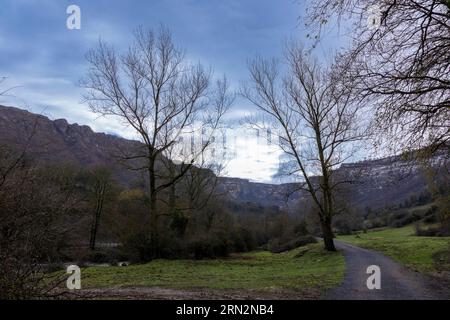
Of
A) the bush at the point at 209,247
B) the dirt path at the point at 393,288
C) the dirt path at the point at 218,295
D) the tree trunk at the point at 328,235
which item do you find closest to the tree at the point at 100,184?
the bush at the point at 209,247

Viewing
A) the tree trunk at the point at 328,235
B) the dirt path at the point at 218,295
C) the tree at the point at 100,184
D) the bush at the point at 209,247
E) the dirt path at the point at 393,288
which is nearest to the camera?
the dirt path at the point at 218,295

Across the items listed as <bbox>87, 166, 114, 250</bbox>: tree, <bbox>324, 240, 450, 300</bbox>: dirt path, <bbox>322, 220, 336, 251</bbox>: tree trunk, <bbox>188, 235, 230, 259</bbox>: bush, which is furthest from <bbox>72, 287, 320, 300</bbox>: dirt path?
<bbox>87, 166, 114, 250</bbox>: tree

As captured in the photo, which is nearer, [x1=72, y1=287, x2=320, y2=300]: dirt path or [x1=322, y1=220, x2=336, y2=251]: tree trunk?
[x1=72, y1=287, x2=320, y2=300]: dirt path

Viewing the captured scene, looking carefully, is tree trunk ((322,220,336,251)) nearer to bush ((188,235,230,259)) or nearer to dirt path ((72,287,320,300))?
bush ((188,235,230,259))

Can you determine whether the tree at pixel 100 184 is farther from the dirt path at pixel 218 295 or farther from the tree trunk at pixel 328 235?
the dirt path at pixel 218 295

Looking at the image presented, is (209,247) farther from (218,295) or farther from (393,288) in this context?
(218,295)

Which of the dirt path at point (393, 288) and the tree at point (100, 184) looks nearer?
the dirt path at point (393, 288)

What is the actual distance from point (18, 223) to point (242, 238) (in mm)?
43397

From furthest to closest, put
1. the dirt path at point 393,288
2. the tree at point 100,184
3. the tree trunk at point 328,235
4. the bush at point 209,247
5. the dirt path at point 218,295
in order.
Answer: the tree at point 100,184
the tree trunk at point 328,235
the bush at point 209,247
the dirt path at point 393,288
the dirt path at point 218,295

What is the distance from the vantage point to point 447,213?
53.6 ft

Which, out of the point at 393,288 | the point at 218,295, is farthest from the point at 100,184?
the point at 393,288

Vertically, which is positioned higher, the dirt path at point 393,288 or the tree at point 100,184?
the tree at point 100,184
